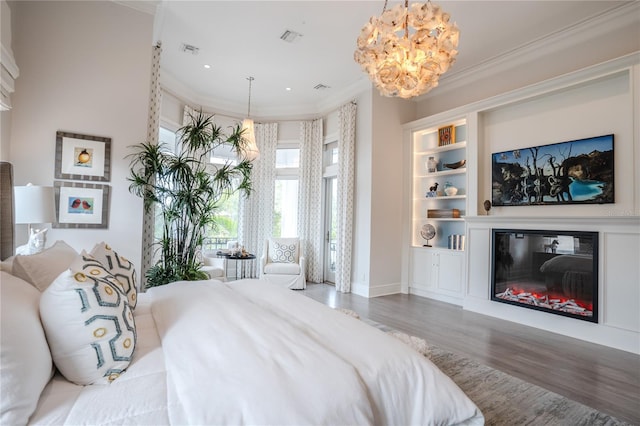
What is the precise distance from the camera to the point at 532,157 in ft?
13.2

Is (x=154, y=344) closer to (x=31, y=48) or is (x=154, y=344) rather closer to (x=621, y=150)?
(x=31, y=48)

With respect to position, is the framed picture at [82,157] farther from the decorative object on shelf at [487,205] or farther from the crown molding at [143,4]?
the decorative object on shelf at [487,205]

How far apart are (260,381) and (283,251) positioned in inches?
189

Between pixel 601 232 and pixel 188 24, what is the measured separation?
5.21 meters

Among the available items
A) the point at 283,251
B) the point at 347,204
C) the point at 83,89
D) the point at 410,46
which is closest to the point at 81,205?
the point at 83,89

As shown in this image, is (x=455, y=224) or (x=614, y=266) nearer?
(x=614, y=266)

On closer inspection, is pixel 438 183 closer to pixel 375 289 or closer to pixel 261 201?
pixel 375 289

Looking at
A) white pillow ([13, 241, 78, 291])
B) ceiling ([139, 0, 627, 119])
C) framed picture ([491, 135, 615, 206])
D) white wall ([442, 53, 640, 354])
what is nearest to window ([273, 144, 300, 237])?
ceiling ([139, 0, 627, 119])

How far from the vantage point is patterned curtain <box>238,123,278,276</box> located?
6.27 metres

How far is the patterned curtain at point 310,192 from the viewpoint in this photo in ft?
20.4

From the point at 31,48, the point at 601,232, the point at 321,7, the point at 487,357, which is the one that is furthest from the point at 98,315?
the point at 601,232

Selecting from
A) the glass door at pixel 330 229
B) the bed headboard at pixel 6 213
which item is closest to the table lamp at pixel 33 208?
the bed headboard at pixel 6 213

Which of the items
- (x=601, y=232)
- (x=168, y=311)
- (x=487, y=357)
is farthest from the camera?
(x=601, y=232)

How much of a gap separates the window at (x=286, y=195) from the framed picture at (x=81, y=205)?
354 centimetres
